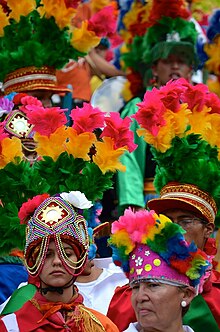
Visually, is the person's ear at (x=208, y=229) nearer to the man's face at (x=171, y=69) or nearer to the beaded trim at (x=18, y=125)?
the beaded trim at (x=18, y=125)

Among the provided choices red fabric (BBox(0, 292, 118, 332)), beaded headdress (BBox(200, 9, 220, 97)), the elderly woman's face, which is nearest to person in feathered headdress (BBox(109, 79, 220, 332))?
the elderly woman's face

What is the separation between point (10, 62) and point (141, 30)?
2.02 meters

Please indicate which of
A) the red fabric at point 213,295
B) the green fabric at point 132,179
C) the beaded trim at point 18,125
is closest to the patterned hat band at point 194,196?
the red fabric at point 213,295

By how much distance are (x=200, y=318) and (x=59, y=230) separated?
140 centimetres

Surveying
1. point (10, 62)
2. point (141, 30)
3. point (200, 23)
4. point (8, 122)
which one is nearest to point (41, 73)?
point (10, 62)

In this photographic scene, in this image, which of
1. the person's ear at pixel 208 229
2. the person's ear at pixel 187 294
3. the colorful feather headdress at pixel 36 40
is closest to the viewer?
the person's ear at pixel 187 294

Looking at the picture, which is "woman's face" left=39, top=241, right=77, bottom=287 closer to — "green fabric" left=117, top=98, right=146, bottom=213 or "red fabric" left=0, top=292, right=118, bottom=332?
"red fabric" left=0, top=292, right=118, bottom=332

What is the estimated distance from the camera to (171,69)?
35.1ft

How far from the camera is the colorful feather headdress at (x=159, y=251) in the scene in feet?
22.4

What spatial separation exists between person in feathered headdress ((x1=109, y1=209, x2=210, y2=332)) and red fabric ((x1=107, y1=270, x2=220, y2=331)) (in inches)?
31.2

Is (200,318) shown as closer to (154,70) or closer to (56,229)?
(56,229)

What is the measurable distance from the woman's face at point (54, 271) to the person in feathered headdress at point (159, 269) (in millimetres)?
369

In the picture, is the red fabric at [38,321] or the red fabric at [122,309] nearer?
the red fabric at [38,321]

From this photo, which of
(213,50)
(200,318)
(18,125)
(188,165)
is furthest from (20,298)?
(213,50)
